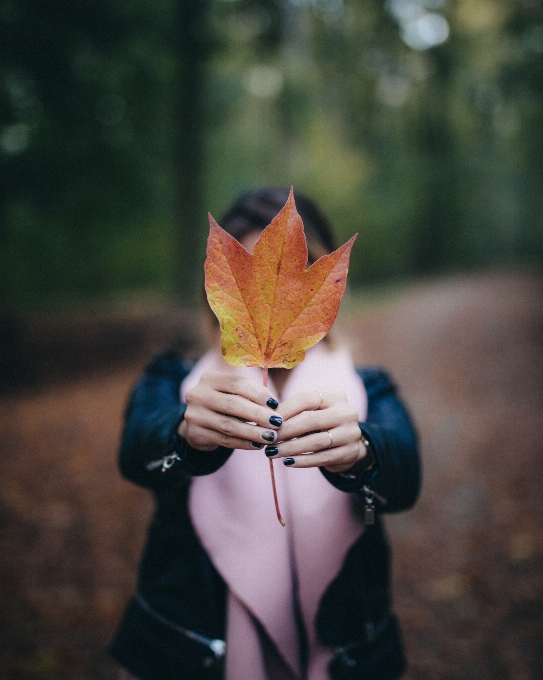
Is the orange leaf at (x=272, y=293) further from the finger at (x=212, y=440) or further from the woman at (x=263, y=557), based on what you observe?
the woman at (x=263, y=557)

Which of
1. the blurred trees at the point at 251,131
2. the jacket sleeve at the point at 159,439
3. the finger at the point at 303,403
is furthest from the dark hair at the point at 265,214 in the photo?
the blurred trees at the point at 251,131

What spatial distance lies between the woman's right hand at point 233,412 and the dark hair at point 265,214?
0.64m

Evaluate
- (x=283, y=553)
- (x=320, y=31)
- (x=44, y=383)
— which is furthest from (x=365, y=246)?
(x=283, y=553)

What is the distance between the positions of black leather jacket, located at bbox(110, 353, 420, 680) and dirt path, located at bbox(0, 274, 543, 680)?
1.58 m

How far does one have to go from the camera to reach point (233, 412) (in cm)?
80

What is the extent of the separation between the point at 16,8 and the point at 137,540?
17.9 feet

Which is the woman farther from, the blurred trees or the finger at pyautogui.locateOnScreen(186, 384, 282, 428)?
the blurred trees

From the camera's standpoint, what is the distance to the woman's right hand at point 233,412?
31.3 inches

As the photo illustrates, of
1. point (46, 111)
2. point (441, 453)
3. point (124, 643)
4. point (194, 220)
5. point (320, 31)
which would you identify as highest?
point (320, 31)

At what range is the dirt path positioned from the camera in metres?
2.54

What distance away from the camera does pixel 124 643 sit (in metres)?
→ 1.28

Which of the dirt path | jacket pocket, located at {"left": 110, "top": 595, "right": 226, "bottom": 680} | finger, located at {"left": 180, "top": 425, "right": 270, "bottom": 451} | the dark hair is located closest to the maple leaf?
finger, located at {"left": 180, "top": 425, "right": 270, "bottom": 451}

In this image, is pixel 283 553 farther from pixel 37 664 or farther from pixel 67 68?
pixel 67 68

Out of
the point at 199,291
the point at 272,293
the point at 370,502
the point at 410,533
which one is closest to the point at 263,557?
the point at 370,502
